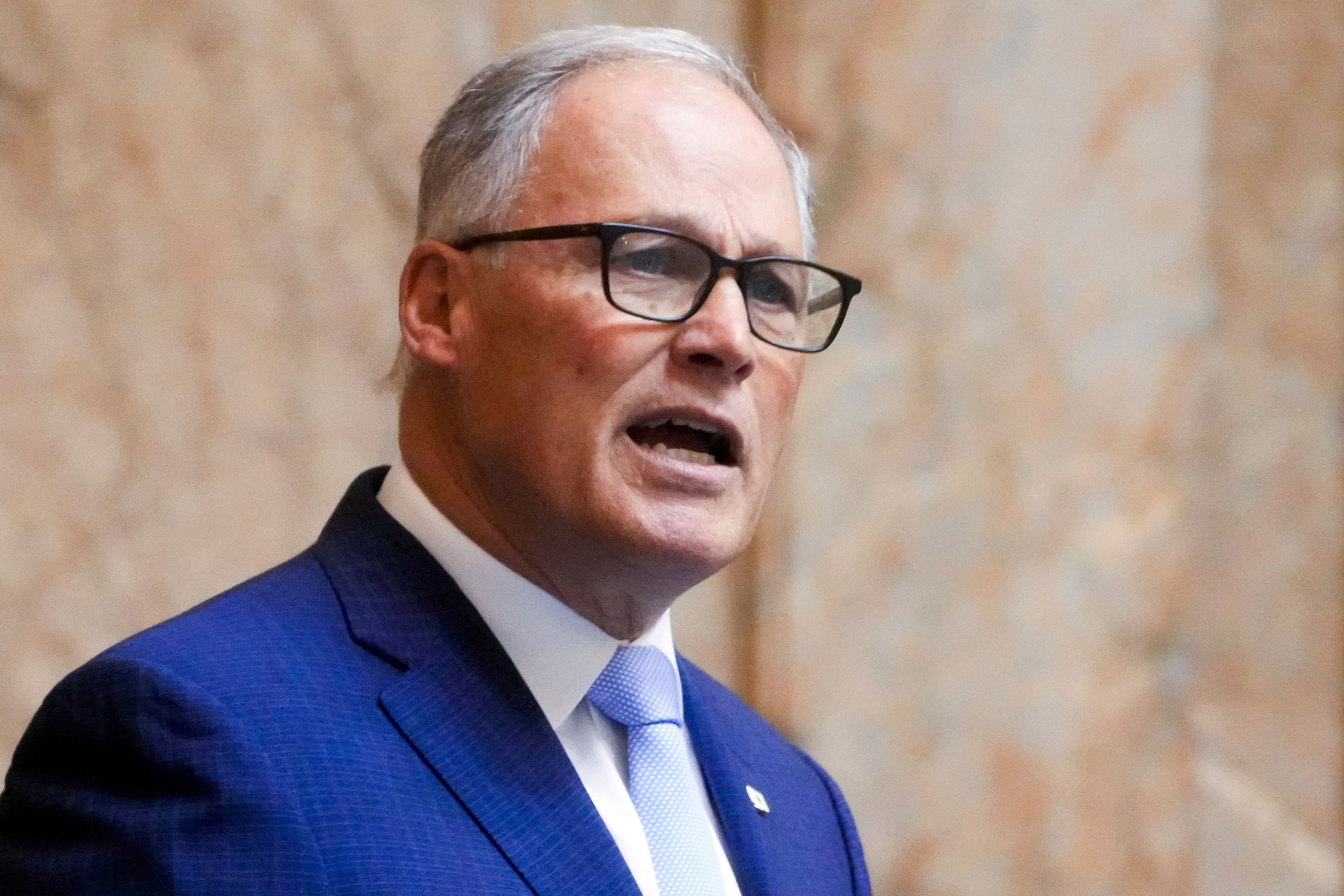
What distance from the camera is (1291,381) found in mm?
3227

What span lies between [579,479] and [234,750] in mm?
503

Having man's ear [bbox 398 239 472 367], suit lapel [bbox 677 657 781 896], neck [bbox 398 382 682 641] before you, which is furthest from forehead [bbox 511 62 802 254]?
suit lapel [bbox 677 657 781 896]

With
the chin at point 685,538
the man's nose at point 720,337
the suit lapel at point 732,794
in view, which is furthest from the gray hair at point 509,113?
the suit lapel at point 732,794

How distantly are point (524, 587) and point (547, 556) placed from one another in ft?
0.15

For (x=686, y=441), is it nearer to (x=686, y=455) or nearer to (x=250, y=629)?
(x=686, y=455)

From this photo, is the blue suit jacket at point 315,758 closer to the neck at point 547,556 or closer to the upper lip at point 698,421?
the neck at point 547,556

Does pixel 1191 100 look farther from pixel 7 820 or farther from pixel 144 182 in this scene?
pixel 7 820

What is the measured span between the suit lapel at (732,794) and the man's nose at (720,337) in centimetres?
50

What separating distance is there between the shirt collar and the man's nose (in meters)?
0.33

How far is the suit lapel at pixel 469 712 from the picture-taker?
56.9 inches

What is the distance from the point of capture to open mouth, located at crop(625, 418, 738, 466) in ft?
5.47

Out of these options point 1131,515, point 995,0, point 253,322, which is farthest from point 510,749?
point 995,0

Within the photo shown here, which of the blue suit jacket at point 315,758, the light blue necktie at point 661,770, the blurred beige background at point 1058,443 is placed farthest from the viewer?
the blurred beige background at point 1058,443

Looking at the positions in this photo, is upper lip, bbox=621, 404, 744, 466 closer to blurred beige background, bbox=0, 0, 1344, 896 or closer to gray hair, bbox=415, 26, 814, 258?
gray hair, bbox=415, 26, 814, 258
